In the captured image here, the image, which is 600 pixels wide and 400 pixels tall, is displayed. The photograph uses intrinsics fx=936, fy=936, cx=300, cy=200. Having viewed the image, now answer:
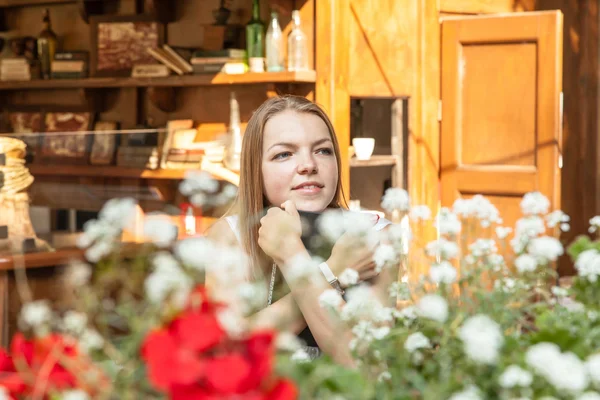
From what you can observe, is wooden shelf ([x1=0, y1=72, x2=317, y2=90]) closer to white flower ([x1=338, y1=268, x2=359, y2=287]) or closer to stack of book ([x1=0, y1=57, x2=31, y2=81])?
stack of book ([x1=0, y1=57, x2=31, y2=81])

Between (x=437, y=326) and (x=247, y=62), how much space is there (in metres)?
3.54

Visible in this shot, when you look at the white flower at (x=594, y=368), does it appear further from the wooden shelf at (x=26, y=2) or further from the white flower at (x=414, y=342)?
the wooden shelf at (x=26, y=2)

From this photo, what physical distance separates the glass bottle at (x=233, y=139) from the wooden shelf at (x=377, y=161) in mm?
536

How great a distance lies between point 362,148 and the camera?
14.5 feet

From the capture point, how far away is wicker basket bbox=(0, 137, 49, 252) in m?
3.38

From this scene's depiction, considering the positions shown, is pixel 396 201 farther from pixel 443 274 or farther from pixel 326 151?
pixel 326 151

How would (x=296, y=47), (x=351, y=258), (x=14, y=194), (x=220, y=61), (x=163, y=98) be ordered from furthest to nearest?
(x=163, y=98)
(x=220, y=61)
(x=296, y=47)
(x=14, y=194)
(x=351, y=258)

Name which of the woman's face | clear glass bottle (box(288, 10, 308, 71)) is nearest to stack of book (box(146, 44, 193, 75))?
clear glass bottle (box(288, 10, 308, 71))

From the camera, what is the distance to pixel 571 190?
5.62 meters

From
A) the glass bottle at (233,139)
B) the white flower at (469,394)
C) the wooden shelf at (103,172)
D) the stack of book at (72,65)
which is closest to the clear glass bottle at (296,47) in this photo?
the glass bottle at (233,139)

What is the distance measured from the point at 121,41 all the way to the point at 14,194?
5.04ft

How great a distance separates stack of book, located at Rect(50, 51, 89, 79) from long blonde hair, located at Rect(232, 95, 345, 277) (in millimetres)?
3251

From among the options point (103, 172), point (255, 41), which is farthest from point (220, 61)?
point (103, 172)

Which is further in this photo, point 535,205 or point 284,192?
point 284,192
